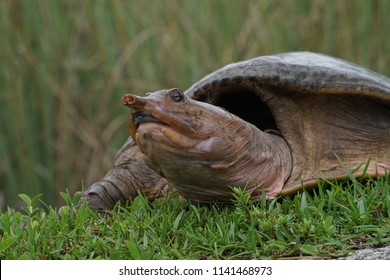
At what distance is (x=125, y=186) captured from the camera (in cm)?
353

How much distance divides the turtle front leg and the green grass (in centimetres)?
40

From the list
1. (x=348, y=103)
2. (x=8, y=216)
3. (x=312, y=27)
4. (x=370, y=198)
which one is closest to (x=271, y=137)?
(x=348, y=103)

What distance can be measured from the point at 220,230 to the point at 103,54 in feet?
9.78

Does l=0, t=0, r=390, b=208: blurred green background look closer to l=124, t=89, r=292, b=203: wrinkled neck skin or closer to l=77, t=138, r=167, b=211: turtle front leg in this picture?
l=77, t=138, r=167, b=211: turtle front leg

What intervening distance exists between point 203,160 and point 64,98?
100 inches

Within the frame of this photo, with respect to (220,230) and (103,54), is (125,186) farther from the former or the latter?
(103,54)

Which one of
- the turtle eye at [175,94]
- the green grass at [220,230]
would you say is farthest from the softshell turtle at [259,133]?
the green grass at [220,230]

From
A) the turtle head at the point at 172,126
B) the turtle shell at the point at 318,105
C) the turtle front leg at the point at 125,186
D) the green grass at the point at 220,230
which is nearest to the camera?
the green grass at the point at 220,230

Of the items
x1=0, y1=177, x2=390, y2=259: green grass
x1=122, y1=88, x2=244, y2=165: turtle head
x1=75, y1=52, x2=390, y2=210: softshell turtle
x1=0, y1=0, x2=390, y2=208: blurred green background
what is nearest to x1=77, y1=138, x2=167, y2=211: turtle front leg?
x1=75, y1=52, x2=390, y2=210: softshell turtle

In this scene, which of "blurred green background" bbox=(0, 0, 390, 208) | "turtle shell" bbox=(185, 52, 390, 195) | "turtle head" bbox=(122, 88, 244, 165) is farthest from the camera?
"blurred green background" bbox=(0, 0, 390, 208)

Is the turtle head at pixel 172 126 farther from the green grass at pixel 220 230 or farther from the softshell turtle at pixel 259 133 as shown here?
the green grass at pixel 220 230

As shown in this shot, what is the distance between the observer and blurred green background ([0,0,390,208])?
17.3 ft

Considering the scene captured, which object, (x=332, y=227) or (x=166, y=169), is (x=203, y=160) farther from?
(x=332, y=227)

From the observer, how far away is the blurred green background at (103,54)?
5.29 m
